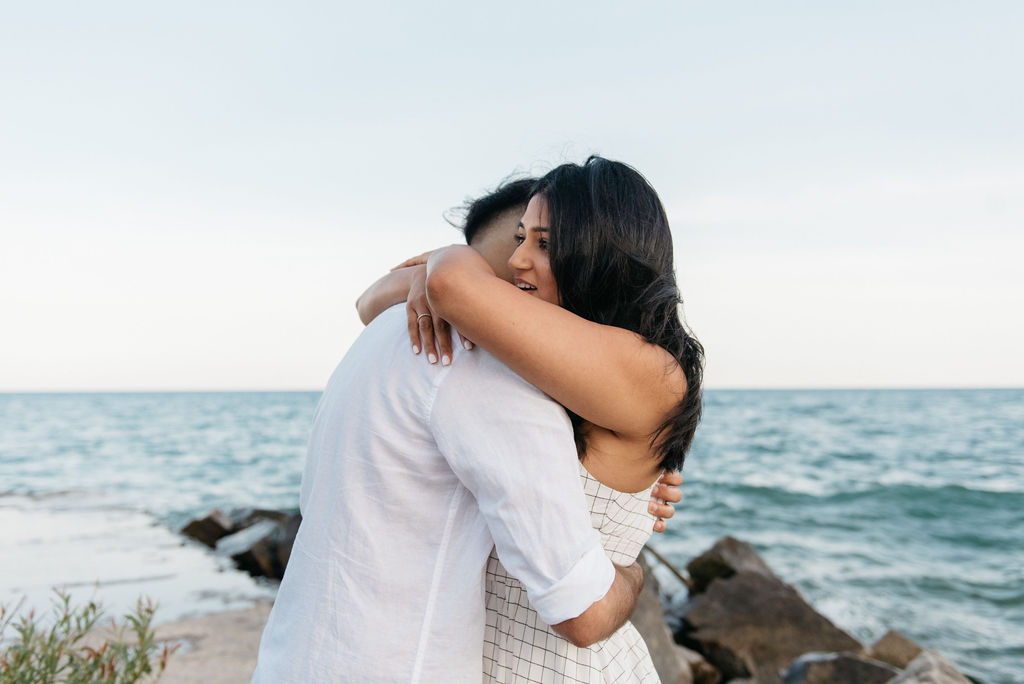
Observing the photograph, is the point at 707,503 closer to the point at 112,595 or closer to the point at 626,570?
the point at 112,595

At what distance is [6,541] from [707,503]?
11.3m

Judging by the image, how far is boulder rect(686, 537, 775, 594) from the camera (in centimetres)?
755

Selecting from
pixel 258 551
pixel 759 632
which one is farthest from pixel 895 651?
pixel 258 551

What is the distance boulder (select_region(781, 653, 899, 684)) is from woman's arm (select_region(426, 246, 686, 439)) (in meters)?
4.42

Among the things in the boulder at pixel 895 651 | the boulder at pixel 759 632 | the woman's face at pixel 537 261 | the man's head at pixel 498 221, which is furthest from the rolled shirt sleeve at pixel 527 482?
the boulder at pixel 895 651

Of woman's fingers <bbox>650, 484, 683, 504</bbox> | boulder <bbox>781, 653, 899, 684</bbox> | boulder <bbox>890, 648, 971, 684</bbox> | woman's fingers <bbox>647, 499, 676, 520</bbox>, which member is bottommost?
boulder <bbox>781, 653, 899, 684</bbox>

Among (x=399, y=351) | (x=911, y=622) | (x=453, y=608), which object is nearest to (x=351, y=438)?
(x=399, y=351)

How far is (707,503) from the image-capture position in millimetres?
15188

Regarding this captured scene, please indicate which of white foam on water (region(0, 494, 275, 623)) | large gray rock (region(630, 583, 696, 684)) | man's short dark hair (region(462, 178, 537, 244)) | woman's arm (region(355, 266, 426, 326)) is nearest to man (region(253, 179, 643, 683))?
woman's arm (region(355, 266, 426, 326))

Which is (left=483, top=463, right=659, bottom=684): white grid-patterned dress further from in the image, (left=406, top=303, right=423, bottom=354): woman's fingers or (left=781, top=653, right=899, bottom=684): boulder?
(left=781, top=653, right=899, bottom=684): boulder

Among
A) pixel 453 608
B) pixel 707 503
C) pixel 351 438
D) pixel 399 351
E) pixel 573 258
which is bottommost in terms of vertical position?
pixel 707 503

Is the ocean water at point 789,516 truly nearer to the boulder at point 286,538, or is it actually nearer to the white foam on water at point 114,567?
the white foam on water at point 114,567

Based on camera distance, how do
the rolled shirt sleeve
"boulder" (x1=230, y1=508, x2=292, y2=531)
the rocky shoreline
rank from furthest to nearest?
"boulder" (x1=230, y1=508, x2=292, y2=531)
the rocky shoreline
the rolled shirt sleeve

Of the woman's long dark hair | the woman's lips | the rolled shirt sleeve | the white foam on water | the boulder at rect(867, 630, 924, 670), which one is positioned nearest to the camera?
the rolled shirt sleeve
